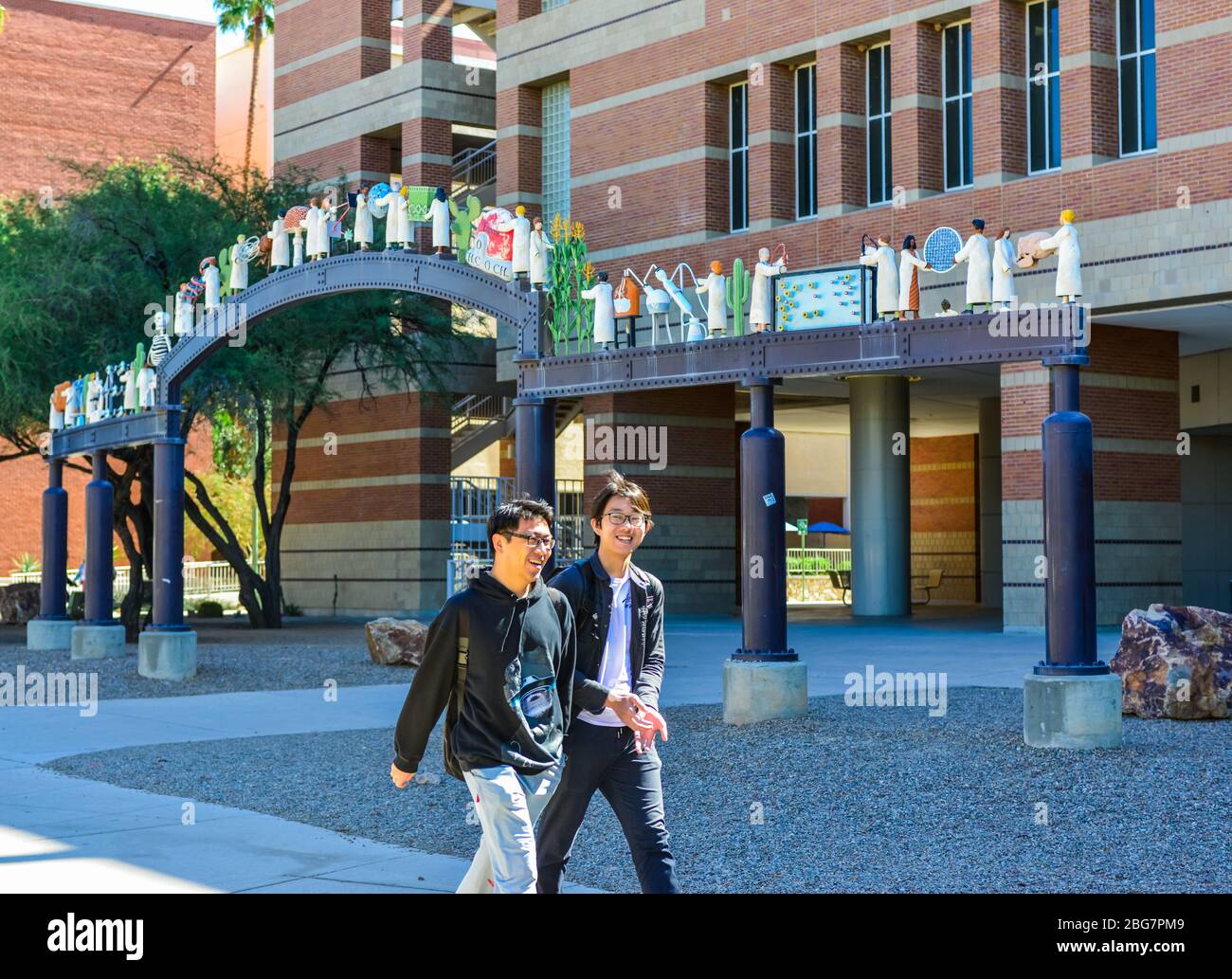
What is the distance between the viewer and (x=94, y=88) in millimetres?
52438

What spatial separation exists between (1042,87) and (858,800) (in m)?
17.7

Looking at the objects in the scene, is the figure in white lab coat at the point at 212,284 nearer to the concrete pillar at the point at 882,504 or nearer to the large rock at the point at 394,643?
the large rock at the point at 394,643

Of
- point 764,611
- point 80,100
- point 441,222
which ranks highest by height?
point 80,100

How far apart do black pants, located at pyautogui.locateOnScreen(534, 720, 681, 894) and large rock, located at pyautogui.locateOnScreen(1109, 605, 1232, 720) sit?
7632mm

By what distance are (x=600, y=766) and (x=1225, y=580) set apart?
28.2 metres

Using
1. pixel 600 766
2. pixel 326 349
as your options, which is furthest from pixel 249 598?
pixel 600 766

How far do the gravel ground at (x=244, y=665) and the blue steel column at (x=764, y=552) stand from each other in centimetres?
721

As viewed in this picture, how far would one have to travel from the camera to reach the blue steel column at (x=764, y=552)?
1304 centimetres

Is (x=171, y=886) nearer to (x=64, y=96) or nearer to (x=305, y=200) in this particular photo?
(x=305, y=200)

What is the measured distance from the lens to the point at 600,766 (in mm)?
6191

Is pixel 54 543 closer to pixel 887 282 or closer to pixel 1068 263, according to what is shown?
pixel 887 282

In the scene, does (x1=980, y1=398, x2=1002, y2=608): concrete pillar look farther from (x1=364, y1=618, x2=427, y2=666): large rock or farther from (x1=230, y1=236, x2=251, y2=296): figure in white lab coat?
(x1=230, y1=236, x2=251, y2=296): figure in white lab coat

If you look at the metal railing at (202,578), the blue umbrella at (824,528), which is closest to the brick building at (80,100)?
the metal railing at (202,578)

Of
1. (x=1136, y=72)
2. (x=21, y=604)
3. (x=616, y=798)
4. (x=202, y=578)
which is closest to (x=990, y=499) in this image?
(x=1136, y=72)
